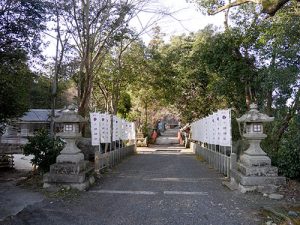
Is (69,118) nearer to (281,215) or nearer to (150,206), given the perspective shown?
(150,206)

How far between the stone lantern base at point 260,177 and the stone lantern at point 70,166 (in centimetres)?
437

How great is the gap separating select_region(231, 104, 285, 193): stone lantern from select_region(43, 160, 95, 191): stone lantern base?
4337 millimetres

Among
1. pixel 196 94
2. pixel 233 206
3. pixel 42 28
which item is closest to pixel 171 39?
pixel 196 94

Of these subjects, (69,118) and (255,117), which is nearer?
(255,117)

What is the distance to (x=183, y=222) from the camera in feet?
21.3

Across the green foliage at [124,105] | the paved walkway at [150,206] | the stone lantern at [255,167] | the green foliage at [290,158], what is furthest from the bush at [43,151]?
the green foliage at [124,105]

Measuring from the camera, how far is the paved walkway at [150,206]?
6.59 meters

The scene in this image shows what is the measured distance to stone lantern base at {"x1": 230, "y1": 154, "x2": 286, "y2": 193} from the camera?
8.90m

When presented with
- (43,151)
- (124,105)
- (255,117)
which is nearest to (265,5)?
(255,117)

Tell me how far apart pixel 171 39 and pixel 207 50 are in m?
16.6

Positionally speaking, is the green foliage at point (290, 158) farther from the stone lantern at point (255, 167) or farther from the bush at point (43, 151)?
the bush at point (43, 151)

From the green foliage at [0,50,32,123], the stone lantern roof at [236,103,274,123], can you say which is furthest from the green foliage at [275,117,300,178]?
the green foliage at [0,50,32,123]

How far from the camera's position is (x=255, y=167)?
9.08 m

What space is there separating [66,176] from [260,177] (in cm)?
516
